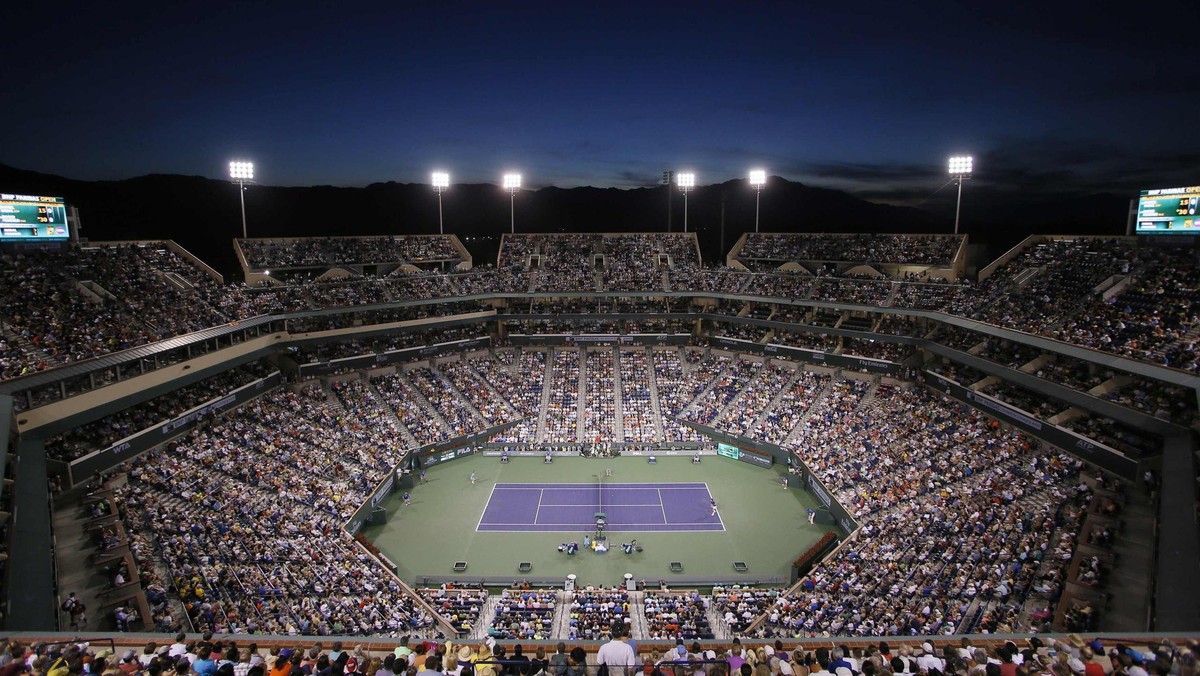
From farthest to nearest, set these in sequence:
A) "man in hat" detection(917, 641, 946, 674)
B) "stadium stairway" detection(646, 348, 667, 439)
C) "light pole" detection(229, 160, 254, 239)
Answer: "light pole" detection(229, 160, 254, 239)
"stadium stairway" detection(646, 348, 667, 439)
"man in hat" detection(917, 641, 946, 674)

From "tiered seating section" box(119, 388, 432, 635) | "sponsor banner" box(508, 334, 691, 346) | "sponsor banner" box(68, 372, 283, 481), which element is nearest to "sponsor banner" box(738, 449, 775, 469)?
"sponsor banner" box(508, 334, 691, 346)

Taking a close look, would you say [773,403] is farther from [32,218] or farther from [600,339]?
[32,218]

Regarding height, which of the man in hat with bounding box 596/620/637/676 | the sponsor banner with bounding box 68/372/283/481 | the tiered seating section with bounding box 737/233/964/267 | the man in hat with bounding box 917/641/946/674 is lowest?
the sponsor banner with bounding box 68/372/283/481

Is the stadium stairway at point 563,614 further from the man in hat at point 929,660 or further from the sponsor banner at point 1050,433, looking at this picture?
the sponsor banner at point 1050,433

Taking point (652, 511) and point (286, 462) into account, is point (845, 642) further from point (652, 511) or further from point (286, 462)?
point (286, 462)

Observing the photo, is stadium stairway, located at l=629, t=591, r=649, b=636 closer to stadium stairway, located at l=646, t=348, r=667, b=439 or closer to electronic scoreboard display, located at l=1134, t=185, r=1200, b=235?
stadium stairway, located at l=646, t=348, r=667, b=439

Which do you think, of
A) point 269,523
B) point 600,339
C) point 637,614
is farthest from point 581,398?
point 637,614
